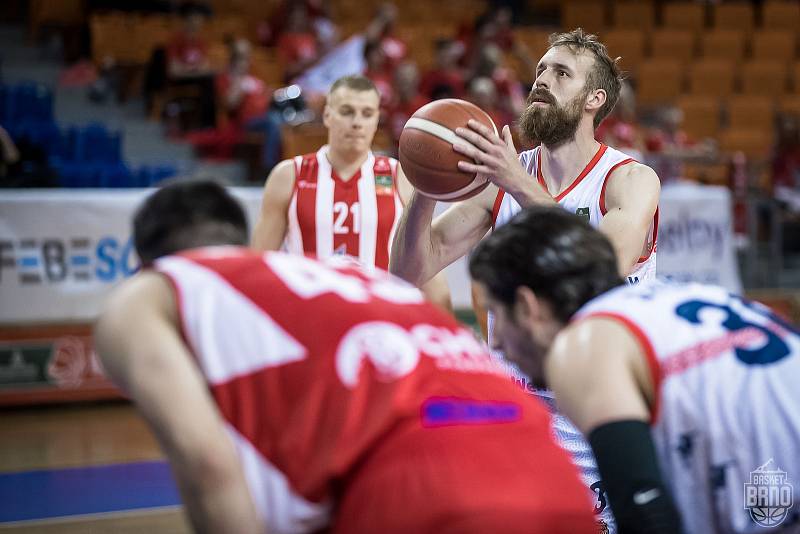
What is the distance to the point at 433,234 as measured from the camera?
3.97 meters

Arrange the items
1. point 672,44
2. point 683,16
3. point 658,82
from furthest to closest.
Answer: point 683,16, point 672,44, point 658,82

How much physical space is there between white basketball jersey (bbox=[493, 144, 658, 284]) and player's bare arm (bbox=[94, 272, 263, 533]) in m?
2.15

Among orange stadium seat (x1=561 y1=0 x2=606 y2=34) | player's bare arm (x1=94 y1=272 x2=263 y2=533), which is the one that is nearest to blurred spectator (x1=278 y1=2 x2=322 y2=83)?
orange stadium seat (x1=561 y1=0 x2=606 y2=34)

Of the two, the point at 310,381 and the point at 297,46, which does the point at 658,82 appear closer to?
the point at 297,46

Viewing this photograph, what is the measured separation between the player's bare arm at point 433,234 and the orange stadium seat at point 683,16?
13870mm

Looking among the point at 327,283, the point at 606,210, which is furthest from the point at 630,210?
the point at 327,283

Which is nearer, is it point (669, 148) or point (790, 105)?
point (669, 148)

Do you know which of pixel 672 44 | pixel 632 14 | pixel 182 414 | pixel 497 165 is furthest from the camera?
pixel 632 14

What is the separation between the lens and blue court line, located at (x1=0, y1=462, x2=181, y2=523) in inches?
227

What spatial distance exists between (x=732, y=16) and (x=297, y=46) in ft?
27.3

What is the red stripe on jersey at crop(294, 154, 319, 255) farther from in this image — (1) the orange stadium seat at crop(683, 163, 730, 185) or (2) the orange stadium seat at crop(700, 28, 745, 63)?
(2) the orange stadium seat at crop(700, 28, 745, 63)

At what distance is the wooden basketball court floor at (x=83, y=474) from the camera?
5555 mm

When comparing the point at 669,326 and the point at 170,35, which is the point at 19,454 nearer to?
the point at 669,326

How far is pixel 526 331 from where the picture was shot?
2.19 m
